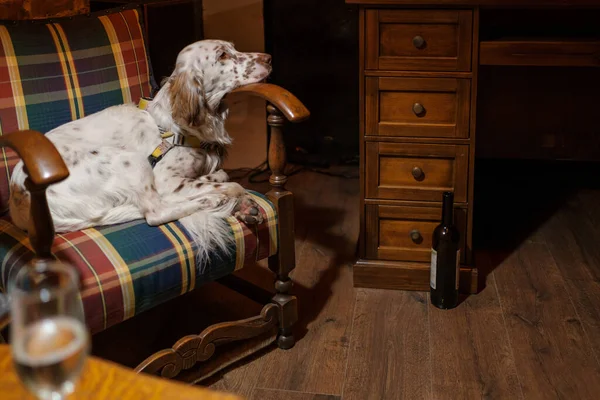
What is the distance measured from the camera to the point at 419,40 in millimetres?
2371

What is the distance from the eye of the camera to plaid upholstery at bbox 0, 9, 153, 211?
6.79 feet

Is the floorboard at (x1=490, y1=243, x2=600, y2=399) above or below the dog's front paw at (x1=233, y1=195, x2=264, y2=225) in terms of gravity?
below

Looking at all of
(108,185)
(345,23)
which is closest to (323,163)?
(345,23)

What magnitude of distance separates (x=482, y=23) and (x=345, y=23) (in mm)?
751

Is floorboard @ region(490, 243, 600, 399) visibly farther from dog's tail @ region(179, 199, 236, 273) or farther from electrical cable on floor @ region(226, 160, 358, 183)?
electrical cable on floor @ region(226, 160, 358, 183)

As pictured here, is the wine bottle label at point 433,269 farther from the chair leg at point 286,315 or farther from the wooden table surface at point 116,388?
the wooden table surface at point 116,388

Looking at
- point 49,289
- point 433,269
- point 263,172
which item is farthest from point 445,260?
point 49,289

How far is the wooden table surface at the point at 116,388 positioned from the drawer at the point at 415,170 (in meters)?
1.66

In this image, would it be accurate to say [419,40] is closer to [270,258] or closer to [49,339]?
[270,258]

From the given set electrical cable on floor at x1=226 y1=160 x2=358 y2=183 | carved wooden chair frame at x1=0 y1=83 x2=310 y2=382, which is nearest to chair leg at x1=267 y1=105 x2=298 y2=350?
carved wooden chair frame at x1=0 y1=83 x2=310 y2=382

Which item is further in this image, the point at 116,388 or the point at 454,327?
the point at 454,327

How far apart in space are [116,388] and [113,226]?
102cm

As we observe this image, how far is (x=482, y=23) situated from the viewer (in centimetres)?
317

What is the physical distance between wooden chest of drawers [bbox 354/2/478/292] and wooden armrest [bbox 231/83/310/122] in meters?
0.43
